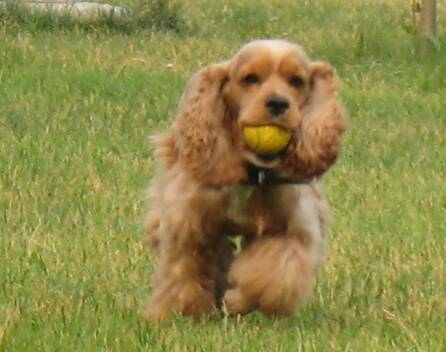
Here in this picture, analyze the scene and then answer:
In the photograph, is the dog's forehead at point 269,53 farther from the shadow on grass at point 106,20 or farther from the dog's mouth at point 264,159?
the shadow on grass at point 106,20

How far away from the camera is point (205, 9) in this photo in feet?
61.8

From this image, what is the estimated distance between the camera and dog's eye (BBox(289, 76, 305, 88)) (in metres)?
5.66

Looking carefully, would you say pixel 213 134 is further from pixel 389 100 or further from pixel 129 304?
pixel 389 100

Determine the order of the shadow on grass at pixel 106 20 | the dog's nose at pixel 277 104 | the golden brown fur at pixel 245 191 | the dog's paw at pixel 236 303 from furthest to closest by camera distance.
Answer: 1. the shadow on grass at pixel 106 20
2. the dog's paw at pixel 236 303
3. the golden brown fur at pixel 245 191
4. the dog's nose at pixel 277 104

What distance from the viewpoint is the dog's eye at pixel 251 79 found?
563 cm

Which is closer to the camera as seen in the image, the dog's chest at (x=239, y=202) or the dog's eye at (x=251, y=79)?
the dog's eye at (x=251, y=79)

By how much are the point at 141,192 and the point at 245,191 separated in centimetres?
288

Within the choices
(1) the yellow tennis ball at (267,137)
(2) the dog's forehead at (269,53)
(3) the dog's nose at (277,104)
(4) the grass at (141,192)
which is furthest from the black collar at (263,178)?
(4) the grass at (141,192)

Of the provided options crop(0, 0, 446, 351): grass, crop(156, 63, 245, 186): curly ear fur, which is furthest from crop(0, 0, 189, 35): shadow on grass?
crop(156, 63, 245, 186): curly ear fur

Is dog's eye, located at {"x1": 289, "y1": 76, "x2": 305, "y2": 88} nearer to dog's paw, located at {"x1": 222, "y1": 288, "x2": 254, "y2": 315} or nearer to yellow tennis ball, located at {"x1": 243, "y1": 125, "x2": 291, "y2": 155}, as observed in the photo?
yellow tennis ball, located at {"x1": 243, "y1": 125, "x2": 291, "y2": 155}

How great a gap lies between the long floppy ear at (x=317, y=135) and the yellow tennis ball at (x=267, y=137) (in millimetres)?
57

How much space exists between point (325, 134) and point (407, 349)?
0.83m

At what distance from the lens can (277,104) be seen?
549 centimetres

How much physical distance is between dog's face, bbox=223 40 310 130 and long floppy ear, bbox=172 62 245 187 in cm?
5
